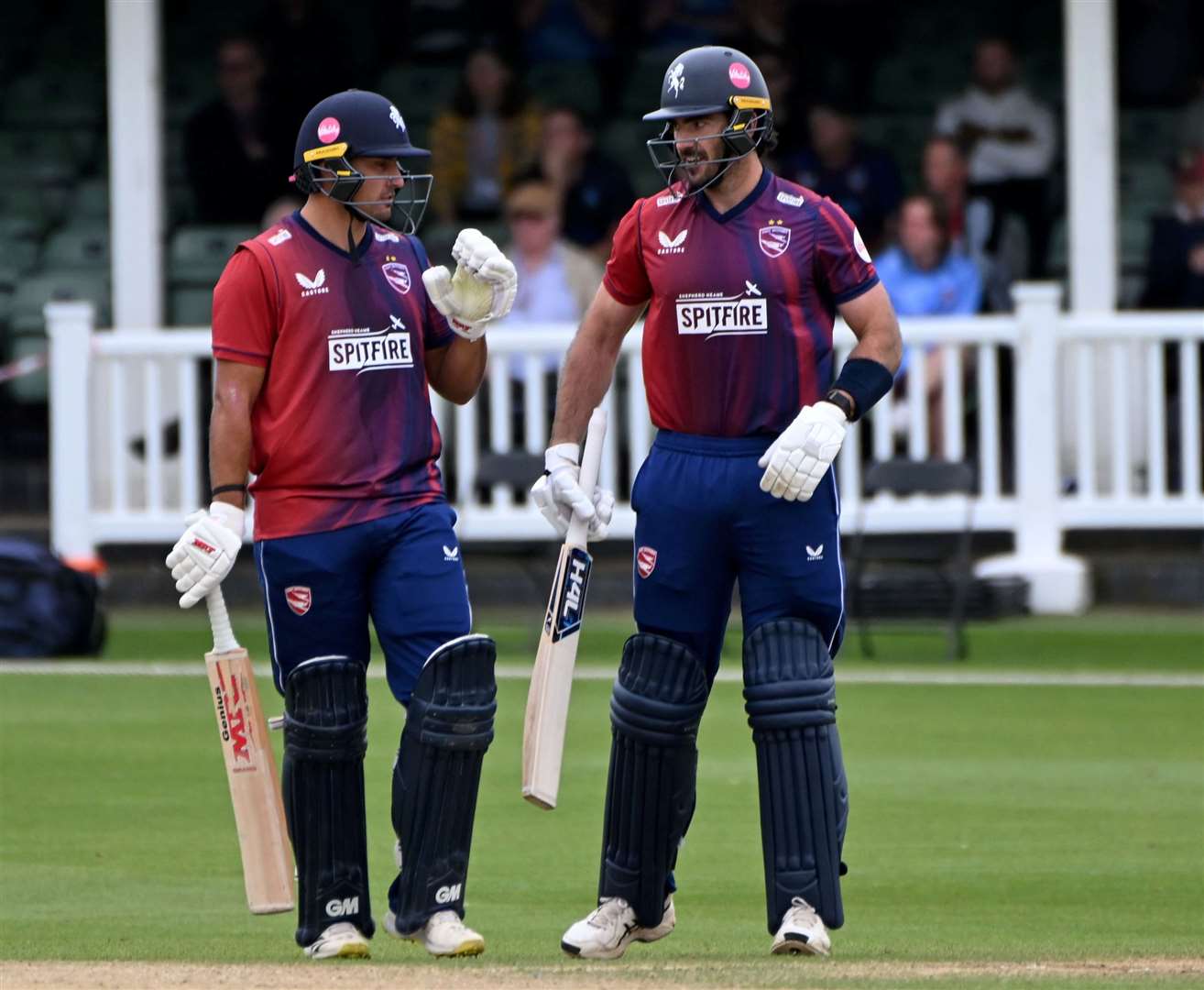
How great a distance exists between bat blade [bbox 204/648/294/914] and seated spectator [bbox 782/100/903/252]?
30.2ft

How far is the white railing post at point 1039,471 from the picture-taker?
13719mm

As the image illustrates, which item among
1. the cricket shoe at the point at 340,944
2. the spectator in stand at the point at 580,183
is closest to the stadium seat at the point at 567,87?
the spectator in stand at the point at 580,183

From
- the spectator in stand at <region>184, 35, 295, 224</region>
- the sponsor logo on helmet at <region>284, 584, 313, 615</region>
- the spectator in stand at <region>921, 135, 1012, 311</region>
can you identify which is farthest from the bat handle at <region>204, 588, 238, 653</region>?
the spectator in stand at <region>184, 35, 295, 224</region>

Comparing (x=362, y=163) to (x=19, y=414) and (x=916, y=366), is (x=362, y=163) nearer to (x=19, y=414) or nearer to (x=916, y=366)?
(x=916, y=366)

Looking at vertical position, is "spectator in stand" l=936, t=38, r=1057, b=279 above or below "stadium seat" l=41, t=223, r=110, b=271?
above

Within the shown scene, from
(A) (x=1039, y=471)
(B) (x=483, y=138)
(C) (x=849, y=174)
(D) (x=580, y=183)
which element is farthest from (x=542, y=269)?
(A) (x=1039, y=471)

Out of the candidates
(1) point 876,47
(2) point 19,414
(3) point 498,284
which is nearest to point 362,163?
(3) point 498,284

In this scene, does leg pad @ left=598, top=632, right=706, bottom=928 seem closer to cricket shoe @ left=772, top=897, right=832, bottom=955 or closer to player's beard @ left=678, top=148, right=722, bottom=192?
cricket shoe @ left=772, top=897, right=832, bottom=955

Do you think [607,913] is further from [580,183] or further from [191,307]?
[191,307]

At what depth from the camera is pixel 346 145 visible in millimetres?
6273

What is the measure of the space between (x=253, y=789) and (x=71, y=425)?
8203mm

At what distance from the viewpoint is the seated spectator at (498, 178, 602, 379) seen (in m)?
14.3

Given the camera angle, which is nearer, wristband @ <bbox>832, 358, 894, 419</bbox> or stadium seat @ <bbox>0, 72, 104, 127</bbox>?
wristband @ <bbox>832, 358, 894, 419</bbox>

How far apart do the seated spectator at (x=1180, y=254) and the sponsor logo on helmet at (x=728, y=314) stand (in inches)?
344
